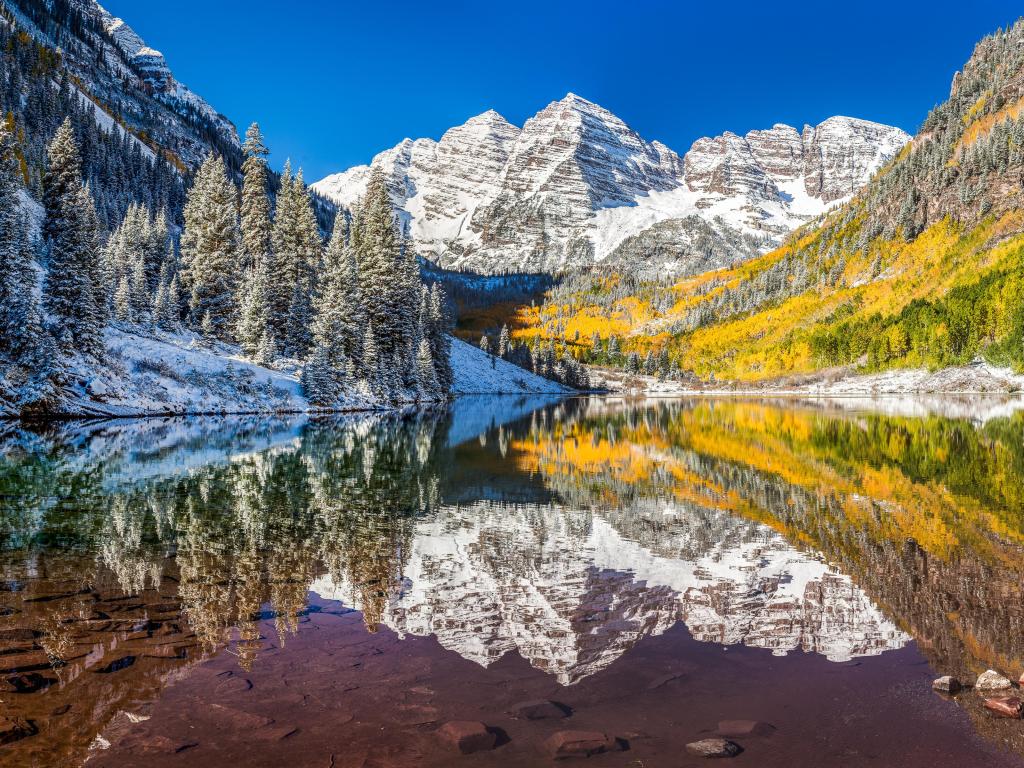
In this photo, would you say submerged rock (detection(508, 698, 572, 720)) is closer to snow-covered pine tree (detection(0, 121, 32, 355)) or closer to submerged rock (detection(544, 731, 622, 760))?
submerged rock (detection(544, 731, 622, 760))

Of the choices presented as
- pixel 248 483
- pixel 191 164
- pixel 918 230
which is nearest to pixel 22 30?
pixel 191 164

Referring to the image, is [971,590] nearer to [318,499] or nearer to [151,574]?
[151,574]

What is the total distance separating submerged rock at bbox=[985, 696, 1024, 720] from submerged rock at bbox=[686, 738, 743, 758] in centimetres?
313

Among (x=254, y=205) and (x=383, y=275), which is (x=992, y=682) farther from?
(x=254, y=205)

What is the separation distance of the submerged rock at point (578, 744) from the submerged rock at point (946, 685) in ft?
13.7

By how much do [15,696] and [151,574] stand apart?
4894 mm

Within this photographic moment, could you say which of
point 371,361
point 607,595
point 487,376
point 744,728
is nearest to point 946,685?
point 744,728

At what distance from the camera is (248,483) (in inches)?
872

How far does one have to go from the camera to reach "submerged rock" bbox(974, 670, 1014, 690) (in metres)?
7.52

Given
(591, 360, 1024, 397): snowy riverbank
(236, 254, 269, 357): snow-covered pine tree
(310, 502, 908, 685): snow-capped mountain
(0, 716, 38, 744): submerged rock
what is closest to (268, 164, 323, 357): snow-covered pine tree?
(236, 254, 269, 357): snow-covered pine tree

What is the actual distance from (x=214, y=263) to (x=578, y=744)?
239 feet

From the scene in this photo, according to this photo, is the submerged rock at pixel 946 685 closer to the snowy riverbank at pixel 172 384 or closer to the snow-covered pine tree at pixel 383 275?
the snowy riverbank at pixel 172 384

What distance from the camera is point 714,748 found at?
248 inches

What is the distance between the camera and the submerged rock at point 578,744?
6.23 meters
